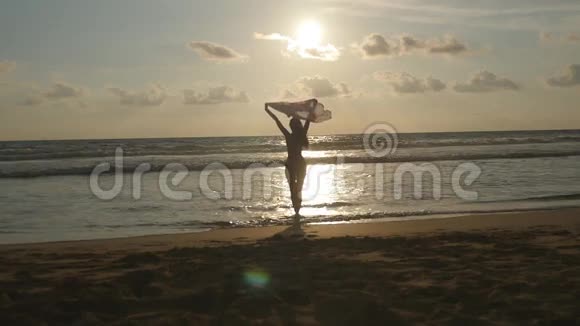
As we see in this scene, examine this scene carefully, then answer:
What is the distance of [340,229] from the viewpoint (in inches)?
361

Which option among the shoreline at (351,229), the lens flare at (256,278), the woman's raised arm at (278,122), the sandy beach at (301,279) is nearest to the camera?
the sandy beach at (301,279)

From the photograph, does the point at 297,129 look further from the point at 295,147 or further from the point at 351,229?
the point at 351,229

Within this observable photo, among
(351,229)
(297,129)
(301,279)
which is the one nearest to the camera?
(301,279)

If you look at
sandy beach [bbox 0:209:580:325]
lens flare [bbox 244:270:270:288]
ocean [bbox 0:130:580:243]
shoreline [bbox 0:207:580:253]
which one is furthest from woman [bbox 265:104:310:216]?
lens flare [bbox 244:270:270:288]

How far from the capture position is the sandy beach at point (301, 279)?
14.5 feet

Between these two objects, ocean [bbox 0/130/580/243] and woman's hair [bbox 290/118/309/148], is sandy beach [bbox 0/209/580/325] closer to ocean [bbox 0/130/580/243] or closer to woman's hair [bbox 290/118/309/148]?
ocean [bbox 0/130/580/243]

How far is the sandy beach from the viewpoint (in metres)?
4.42

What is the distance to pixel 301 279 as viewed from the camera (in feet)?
18.0

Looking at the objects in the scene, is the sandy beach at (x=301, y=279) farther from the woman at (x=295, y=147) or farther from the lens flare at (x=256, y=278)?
the woman at (x=295, y=147)

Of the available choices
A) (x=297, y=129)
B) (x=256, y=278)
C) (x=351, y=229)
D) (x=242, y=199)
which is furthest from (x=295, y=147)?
(x=256, y=278)

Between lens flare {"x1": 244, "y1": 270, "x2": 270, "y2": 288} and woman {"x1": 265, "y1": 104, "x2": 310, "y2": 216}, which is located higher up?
woman {"x1": 265, "y1": 104, "x2": 310, "y2": 216}

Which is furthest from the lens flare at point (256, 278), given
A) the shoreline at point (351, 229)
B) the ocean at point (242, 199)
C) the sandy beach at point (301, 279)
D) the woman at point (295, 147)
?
the woman at point (295, 147)

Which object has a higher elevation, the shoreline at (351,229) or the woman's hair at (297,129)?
the woman's hair at (297,129)

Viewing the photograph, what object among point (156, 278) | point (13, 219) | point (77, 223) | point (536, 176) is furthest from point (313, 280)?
point (536, 176)
